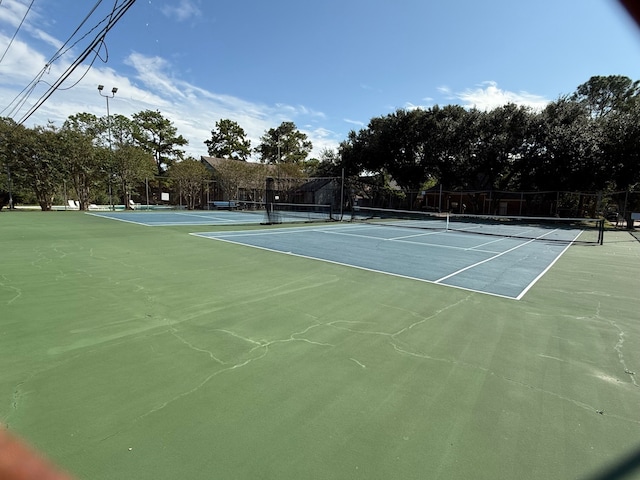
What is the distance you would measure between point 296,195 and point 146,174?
50.0 feet

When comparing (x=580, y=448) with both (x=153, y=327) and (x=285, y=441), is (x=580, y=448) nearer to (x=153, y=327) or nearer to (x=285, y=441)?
(x=285, y=441)

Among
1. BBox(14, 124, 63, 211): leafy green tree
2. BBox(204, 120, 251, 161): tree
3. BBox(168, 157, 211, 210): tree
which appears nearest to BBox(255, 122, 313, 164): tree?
BBox(204, 120, 251, 161): tree

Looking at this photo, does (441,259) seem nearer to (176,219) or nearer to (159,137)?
(176,219)

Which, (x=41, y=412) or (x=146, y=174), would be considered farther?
(x=146, y=174)

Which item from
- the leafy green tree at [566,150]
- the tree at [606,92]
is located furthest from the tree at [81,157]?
the tree at [606,92]

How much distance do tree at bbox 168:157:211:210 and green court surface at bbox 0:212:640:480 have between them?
30.1 meters

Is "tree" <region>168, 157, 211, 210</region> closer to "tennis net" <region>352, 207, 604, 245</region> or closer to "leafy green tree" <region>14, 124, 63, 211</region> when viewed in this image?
"leafy green tree" <region>14, 124, 63, 211</region>

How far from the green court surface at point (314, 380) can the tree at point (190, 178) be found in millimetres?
30114

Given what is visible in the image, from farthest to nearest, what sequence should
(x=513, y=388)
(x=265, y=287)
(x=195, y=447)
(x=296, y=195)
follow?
(x=296, y=195)
(x=265, y=287)
(x=513, y=388)
(x=195, y=447)

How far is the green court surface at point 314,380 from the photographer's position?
7.25 feet

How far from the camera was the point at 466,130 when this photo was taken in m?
34.0

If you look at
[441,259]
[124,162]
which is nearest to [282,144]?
[124,162]

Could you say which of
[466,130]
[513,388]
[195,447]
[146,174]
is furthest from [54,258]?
[466,130]

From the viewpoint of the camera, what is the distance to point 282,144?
5638 cm
